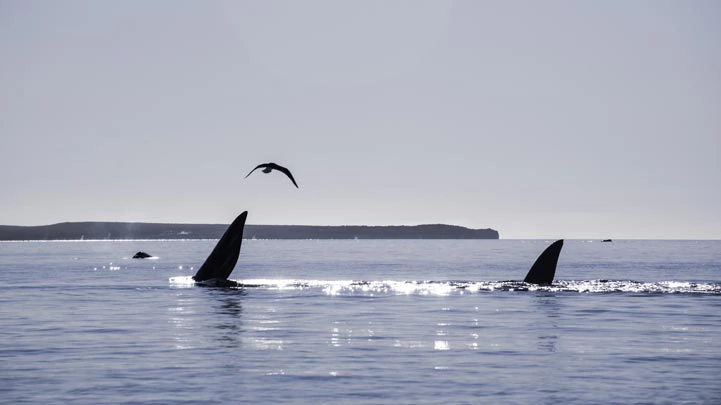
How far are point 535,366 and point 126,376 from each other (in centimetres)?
863

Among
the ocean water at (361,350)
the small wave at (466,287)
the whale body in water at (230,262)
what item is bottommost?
the ocean water at (361,350)

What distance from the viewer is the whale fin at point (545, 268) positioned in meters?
51.6

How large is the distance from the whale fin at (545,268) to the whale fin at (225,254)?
53.7 ft

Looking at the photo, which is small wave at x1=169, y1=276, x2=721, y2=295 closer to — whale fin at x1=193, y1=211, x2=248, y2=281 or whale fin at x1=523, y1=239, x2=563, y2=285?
whale fin at x1=523, y1=239, x2=563, y2=285

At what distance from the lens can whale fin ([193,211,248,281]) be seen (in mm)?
44906

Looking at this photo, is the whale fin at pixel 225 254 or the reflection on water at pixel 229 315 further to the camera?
the whale fin at pixel 225 254

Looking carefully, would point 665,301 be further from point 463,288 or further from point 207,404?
point 207,404

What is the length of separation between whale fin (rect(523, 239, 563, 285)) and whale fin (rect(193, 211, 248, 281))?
1636 centimetres

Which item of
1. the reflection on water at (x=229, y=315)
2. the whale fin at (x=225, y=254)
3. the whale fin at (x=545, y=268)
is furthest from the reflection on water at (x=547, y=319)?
the whale fin at (x=225, y=254)

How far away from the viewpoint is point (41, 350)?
2442cm

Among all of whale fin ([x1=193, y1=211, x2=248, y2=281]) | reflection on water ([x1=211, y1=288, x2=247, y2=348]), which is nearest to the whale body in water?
whale fin ([x1=193, y1=211, x2=248, y2=281])

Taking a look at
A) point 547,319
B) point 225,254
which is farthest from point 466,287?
point 547,319

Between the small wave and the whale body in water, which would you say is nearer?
the whale body in water

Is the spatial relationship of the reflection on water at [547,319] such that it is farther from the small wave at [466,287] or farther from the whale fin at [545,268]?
the small wave at [466,287]
